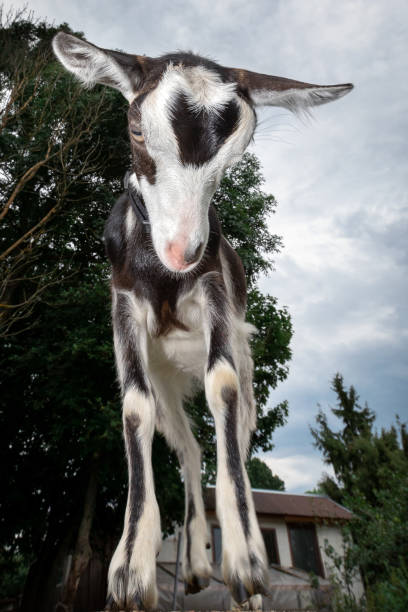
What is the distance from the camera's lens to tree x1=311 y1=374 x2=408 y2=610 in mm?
9133

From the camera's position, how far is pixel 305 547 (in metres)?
22.6

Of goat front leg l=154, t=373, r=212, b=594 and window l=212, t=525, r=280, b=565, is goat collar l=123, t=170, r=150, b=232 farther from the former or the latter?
window l=212, t=525, r=280, b=565

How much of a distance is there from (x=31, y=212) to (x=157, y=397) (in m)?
10.8

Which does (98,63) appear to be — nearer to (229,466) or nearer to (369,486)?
(229,466)

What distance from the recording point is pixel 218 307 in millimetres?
2826

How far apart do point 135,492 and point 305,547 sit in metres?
24.3

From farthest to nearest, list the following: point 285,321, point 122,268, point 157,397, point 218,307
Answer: point 285,321 → point 157,397 → point 122,268 → point 218,307

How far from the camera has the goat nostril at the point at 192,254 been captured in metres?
2.25

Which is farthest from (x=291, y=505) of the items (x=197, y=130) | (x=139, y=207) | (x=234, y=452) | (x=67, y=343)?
(x=197, y=130)

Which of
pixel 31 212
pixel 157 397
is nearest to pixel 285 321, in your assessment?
pixel 31 212

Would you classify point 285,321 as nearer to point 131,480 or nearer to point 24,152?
point 24,152

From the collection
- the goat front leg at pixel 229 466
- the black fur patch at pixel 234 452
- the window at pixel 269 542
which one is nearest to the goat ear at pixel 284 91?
the goat front leg at pixel 229 466

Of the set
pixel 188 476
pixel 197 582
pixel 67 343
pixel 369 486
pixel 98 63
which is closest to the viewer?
pixel 197 582

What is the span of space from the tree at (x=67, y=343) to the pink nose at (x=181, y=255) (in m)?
7.72
